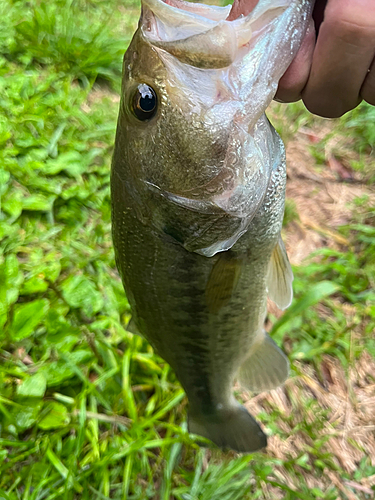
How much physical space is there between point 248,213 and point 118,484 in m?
1.42

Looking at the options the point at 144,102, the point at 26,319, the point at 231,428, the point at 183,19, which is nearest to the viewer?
the point at 183,19

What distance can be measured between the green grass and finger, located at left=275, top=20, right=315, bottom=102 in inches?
46.4

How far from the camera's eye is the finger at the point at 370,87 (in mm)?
927

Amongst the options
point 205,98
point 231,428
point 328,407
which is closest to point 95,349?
point 231,428

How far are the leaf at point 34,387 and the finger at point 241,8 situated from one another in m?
1.66

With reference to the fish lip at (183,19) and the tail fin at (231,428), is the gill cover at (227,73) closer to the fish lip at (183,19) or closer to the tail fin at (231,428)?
the fish lip at (183,19)

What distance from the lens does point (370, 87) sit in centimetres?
96

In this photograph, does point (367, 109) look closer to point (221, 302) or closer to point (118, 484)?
point (221, 302)

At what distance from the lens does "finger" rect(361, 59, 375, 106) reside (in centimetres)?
93

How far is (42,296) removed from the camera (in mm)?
2154

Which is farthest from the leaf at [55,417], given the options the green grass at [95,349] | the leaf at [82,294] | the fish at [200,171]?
the fish at [200,171]

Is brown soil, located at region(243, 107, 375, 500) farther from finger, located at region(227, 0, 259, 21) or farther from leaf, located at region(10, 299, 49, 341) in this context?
finger, located at region(227, 0, 259, 21)

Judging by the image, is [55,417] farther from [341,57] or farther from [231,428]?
[341,57]

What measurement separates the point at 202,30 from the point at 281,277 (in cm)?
83
